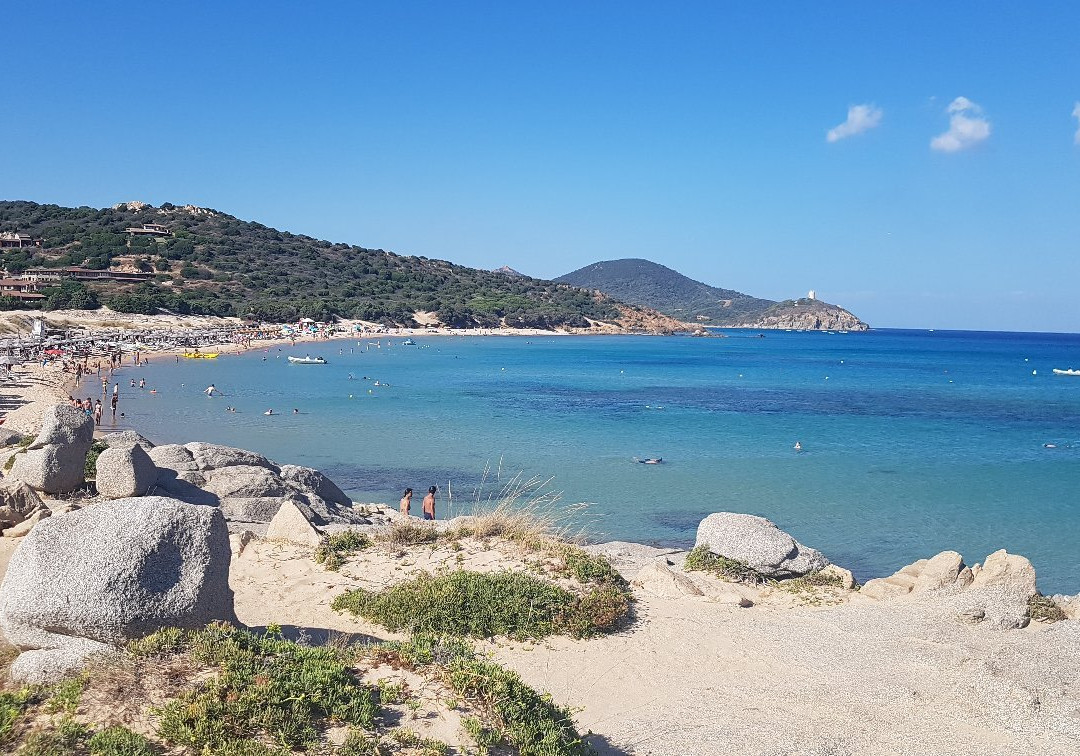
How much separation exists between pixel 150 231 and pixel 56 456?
11272cm

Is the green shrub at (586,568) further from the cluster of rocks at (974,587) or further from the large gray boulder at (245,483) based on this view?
the large gray boulder at (245,483)

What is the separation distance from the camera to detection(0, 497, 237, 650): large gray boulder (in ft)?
17.6

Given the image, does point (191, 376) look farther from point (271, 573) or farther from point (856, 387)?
point (856, 387)

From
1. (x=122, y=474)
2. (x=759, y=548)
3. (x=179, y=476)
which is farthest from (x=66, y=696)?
(x=179, y=476)

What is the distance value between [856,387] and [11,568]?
60004 millimetres

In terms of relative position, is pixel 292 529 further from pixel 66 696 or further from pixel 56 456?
pixel 66 696

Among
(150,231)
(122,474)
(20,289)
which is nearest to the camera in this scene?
(122,474)

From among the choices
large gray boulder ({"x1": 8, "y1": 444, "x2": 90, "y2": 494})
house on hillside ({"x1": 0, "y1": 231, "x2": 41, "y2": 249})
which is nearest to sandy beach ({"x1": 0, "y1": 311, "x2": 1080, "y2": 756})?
large gray boulder ({"x1": 8, "y1": 444, "x2": 90, "y2": 494})

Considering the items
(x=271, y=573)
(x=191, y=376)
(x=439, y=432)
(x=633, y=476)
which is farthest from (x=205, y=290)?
(x=271, y=573)

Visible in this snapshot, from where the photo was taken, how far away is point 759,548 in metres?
11.7

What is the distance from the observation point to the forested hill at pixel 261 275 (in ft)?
301

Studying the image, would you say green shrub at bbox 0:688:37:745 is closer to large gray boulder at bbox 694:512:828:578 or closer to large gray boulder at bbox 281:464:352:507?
large gray boulder at bbox 694:512:828:578

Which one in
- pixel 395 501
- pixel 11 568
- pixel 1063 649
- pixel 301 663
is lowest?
pixel 395 501

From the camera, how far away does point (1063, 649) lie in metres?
8.87
